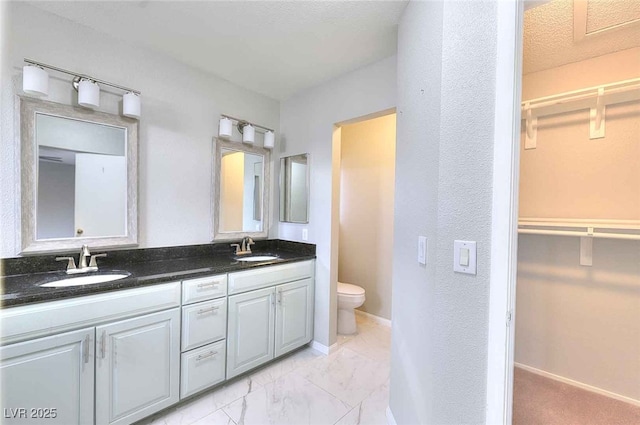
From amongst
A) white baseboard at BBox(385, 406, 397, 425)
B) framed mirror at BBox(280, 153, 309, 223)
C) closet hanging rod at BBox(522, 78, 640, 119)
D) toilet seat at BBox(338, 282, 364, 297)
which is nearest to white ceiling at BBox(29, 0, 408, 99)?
framed mirror at BBox(280, 153, 309, 223)

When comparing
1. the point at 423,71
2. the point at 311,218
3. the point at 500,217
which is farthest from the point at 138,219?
the point at 500,217

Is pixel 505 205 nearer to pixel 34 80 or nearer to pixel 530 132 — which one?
pixel 530 132

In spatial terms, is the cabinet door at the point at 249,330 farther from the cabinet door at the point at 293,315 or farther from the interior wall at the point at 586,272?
the interior wall at the point at 586,272

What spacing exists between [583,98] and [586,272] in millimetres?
1219

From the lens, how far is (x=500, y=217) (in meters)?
0.90

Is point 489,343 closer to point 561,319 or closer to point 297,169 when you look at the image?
point 561,319

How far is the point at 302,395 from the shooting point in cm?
189

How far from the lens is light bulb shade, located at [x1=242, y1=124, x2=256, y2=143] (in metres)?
2.56

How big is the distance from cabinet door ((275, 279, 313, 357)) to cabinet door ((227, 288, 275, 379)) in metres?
0.08

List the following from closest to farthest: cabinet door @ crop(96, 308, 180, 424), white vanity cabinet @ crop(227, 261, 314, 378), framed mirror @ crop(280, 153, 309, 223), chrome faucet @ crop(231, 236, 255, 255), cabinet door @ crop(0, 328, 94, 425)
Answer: cabinet door @ crop(0, 328, 94, 425) < cabinet door @ crop(96, 308, 180, 424) < white vanity cabinet @ crop(227, 261, 314, 378) < chrome faucet @ crop(231, 236, 255, 255) < framed mirror @ crop(280, 153, 309, 223)

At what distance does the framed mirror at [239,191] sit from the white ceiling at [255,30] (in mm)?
720

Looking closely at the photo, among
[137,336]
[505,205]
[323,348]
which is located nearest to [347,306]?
[323,348]

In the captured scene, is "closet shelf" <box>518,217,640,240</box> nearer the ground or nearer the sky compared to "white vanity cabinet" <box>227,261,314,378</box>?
nearer the sky

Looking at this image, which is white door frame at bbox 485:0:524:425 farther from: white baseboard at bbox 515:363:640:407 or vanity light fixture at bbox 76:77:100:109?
vanity light fixture at bbox 76:77:100:109
